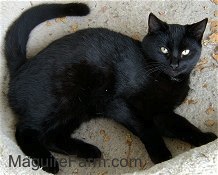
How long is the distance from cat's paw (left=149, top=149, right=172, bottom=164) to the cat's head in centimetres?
33

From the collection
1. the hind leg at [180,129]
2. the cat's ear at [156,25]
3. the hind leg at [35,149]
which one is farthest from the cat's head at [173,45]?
the hind leg at [35,149]

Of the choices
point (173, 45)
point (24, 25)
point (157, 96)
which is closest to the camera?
point (173, 45)

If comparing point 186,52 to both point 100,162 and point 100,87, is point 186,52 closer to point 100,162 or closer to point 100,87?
point 100,87

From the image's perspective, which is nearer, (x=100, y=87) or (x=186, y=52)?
(x=186, y=52)

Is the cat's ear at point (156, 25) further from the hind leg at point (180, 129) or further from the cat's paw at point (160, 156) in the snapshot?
the cat's paw at point (160, 156)

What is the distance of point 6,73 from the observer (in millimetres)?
1726

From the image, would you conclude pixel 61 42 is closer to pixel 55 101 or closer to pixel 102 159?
pixel 55 101

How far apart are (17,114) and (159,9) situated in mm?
927

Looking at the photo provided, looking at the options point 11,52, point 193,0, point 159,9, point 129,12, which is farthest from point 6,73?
point 193,0

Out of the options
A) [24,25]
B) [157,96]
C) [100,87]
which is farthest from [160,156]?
[24,25]

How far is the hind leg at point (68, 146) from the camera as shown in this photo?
1.60 metres

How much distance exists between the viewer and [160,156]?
1537mm

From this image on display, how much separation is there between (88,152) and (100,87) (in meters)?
0.29

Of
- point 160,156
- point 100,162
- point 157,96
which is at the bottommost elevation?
point 100,162
